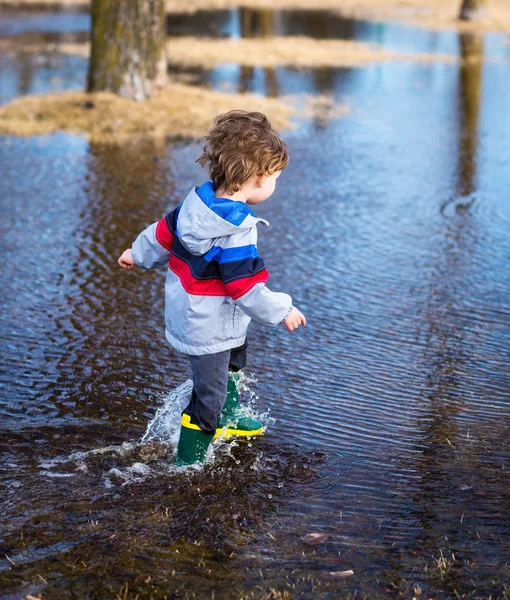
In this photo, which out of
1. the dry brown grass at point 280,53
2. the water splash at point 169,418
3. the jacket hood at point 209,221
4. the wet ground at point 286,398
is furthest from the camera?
the dry brown grass at point 280,53

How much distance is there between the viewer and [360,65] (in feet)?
53.5

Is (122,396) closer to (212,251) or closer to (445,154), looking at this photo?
(212,251)

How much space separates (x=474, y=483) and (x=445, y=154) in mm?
6800

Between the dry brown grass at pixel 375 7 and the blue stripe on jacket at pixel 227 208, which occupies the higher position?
the dry brown grass at pixel 375 7

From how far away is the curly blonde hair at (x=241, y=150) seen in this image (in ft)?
11.1

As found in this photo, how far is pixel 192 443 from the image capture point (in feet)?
11.9

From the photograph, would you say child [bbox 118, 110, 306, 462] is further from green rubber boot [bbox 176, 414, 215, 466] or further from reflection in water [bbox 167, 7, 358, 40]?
reflection in water [bbox 167, 7, 358, 40]

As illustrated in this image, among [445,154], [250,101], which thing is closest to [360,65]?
[250,101]

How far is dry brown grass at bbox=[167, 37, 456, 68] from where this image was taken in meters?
16.6

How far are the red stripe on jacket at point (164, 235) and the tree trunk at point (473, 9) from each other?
75.0 feet

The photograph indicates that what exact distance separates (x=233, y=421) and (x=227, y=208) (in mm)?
1071

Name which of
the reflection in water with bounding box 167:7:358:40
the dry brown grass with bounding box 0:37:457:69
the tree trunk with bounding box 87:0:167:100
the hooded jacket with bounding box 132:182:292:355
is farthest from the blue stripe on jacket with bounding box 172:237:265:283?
the reflection in water with bounding box 167:7:358:40

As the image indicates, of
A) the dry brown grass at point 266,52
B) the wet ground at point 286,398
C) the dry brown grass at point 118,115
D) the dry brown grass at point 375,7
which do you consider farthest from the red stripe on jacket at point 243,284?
the dry brown grass at point 375,7

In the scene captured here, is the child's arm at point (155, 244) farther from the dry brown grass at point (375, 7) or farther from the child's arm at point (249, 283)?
the dry brown grass at point (375, 7)
